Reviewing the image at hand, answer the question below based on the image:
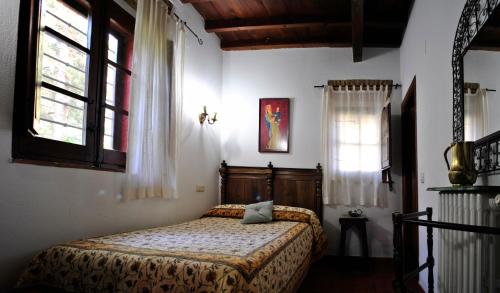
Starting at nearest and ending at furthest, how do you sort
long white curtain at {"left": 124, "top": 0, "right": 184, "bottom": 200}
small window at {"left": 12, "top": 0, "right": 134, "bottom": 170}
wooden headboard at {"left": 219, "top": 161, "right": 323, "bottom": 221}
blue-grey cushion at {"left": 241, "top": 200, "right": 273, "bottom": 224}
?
small window at {"left": 12, "top": 0, "right": 134, "bottom": 170} → long white curtain at {"left": 124, "top": 0, "right": 184, "bottom": 200} → blue-grey cushion at {"left": 241, "top": 200, "right": 273, "bottom": 224} → wooden headboard at {"left": 219, "top": 161, "right": 323, "bottom": 221}

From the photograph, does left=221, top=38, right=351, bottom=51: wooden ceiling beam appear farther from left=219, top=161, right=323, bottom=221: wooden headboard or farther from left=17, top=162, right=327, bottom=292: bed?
left=17, top=162, right=327, bottom=292: bed

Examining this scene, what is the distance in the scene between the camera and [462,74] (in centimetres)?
191

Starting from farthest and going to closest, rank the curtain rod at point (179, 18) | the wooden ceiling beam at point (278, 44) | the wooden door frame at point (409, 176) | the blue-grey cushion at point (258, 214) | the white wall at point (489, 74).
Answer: the wooden ceiling beam at point (278, 44) → the wooden door frame at point (409, 176) → the blue-grey cushion at point (258, 214) → the curtain rod at point (179, 18) → the white wall at point (489, 74)

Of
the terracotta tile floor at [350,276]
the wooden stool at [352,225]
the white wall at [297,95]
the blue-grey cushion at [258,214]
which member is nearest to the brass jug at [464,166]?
the terracotta tile floor at [350,276]

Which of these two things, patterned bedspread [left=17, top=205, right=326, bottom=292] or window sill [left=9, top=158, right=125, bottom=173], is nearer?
patterned bedspread [left=17, top=205, right=326, bottom=292]

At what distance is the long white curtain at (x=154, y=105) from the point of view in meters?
2.90

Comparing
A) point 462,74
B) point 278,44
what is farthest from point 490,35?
point 278,44

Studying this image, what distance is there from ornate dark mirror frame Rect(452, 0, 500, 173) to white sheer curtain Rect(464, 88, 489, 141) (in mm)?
42

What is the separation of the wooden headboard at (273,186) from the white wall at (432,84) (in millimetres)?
1562

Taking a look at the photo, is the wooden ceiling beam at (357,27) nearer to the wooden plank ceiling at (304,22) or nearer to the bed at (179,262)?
the wooden plank ceiling at (304,22)

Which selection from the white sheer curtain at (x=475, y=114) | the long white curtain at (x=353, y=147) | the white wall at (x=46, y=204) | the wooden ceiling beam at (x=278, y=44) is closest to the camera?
the white sheer curtain at (x=475, y=114)

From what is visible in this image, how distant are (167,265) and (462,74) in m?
1.79

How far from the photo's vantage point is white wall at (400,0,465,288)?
2258 millimetres

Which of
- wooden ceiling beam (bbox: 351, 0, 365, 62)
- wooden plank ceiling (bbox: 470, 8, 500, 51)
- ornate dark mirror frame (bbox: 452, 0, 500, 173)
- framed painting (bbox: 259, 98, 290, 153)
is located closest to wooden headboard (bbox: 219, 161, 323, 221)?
framed painting (bbox: 259, 98, 290, 153)
